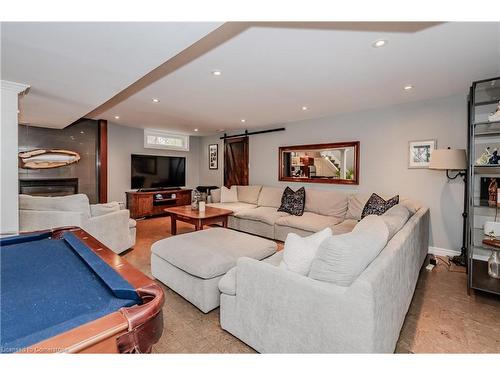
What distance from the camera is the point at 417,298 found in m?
2.38

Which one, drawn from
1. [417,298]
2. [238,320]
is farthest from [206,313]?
[417,298]

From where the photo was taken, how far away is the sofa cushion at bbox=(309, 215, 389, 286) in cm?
131

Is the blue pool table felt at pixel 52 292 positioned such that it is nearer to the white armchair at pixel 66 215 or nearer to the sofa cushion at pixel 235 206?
the white armchair at pixel 66 215

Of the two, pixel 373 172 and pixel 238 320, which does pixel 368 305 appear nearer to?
pixel 238 320

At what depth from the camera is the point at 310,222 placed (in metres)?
3.77

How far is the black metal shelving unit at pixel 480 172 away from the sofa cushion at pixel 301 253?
6.43ft

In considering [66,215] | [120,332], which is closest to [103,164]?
[66,215]

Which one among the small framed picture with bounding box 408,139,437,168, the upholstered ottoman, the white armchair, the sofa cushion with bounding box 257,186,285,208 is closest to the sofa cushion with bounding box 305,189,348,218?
A: the sofa cushion with bounding box 257,186,285,208

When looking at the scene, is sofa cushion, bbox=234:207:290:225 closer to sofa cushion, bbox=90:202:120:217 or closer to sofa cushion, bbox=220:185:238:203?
sofa cushion, bbox=220:185:238:203

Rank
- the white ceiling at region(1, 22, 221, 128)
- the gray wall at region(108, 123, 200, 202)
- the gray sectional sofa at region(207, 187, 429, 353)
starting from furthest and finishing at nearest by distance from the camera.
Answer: the gray wall at region(108, 123, 200, 202) < the white ceiling at region(1, 22, 221, 128) < the gray sectional sofa at region(207, 187, 429, 353)

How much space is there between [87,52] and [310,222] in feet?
10.9

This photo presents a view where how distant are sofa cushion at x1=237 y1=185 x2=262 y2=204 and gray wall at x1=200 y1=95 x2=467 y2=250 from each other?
49.1 inches

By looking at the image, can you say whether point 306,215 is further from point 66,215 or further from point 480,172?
point 66,215
